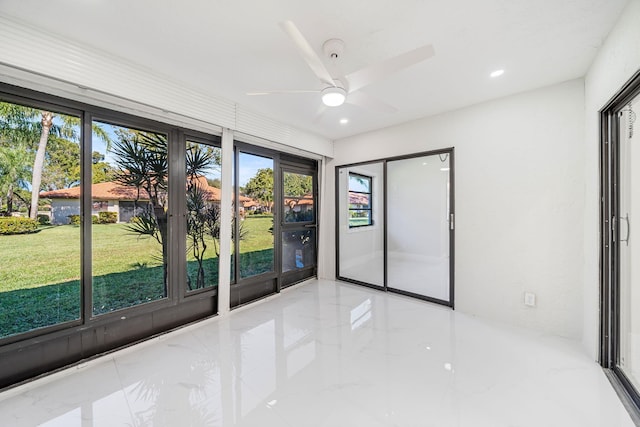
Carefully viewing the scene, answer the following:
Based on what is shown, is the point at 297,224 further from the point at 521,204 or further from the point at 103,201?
the point at 521,204

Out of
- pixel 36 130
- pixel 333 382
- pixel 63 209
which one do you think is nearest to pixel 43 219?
pixel 63 209

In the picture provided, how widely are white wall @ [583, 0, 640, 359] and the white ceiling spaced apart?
4.0 inches

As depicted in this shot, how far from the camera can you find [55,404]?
1749mm

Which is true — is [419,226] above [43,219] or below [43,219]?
below

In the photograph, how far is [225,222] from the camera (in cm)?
315

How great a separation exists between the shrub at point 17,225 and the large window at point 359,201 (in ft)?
12.5

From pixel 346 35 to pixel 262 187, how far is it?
2446 mm

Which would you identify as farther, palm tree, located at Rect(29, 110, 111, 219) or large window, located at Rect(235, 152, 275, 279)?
large window, located at Rect(235, 152, 275, 279)

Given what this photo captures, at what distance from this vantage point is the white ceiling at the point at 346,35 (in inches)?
64.6

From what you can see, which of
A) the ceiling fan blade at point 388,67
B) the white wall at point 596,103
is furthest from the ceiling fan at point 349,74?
the white wall at point 596,103

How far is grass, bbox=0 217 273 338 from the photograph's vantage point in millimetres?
1993

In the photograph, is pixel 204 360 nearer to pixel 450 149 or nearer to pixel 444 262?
pixel 444 262

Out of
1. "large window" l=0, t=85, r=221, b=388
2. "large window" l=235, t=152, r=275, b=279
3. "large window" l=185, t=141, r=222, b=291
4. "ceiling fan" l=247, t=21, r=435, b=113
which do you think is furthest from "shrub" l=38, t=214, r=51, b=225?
"ceiling fan" l=247, t=21, r=435, b=113

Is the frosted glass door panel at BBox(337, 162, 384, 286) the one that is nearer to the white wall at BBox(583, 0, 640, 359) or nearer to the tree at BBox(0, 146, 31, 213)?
the white wall at BBox(583, 0, 640, 359)
